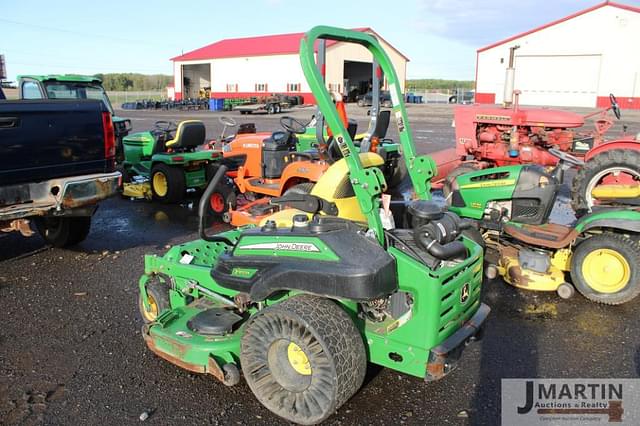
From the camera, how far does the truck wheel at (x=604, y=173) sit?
754 centimetres

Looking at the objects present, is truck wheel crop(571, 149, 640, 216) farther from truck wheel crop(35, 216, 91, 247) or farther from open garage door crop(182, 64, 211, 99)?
open garage door crop(182, 64, 211, 99)

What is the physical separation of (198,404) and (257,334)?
0.63 m

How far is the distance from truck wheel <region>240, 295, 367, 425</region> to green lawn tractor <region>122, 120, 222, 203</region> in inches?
237

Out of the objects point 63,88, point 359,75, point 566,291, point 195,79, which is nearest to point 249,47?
point 195,79

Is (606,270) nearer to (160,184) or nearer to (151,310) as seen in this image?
(151,310)

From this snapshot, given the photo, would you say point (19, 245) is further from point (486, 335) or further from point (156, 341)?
point (486, 335)

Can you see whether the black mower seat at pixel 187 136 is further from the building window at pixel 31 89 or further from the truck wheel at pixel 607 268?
the truck wheel at pixel 607 268

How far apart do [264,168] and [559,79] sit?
111 feet

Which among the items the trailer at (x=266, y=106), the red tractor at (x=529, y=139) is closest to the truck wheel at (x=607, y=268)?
the red tractor at (x=529, y=139)

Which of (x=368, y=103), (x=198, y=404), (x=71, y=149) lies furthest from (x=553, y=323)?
(x=368, y=103)

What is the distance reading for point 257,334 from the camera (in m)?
3.02

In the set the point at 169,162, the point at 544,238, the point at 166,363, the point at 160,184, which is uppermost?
the point at 169,162

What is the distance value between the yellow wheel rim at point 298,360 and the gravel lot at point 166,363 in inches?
13.4

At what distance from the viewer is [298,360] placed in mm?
3012
